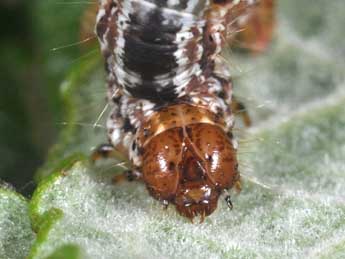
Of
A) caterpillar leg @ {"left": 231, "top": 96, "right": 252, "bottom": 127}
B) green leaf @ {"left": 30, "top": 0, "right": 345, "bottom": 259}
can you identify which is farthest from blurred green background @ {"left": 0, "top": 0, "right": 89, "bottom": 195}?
caterpillar leg @ {"left": 231, "top": 96, "right": 252, "bottom": 127}

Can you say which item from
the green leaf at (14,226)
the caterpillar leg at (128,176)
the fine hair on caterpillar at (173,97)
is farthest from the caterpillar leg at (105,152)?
the green leaf at (14,226)

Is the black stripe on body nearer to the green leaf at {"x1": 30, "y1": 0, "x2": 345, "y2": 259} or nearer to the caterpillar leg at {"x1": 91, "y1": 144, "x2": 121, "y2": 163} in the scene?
the caterpillar leg at {"x1": 91, "y1": 144, "x2": 121, "y2": 163}

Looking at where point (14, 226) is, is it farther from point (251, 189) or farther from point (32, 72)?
point (32, 72)

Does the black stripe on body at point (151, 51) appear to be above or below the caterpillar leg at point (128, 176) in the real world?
above

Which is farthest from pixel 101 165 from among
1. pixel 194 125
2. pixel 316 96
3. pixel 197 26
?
pixel 316 96

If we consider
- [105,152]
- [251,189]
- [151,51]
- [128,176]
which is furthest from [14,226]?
[251,189]

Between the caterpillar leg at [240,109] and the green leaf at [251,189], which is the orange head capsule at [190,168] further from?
the caterpillar leg at [240,109]
